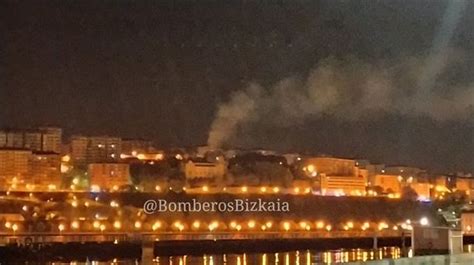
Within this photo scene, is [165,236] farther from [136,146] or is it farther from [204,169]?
[136,146]

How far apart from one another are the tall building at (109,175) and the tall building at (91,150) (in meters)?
2.33

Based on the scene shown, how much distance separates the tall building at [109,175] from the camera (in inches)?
1460

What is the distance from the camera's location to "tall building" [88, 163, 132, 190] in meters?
37.1

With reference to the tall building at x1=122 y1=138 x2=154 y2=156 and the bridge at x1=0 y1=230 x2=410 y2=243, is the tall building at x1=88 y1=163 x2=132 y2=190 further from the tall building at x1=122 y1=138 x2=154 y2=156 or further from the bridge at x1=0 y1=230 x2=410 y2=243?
the bridge at x1=0 y1=230 x2=410 y2=243

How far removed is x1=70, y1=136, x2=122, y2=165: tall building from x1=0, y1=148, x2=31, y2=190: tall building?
10.6 feet

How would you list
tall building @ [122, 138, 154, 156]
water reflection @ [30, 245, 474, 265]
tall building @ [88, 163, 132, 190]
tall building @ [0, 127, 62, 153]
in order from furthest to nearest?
tall building @ [122, 138, 154, 156] < tall building @ [0, 127, 62, 153] < tall building @ [88, 163, 132, 190] < water reflection @ [30, 245, 474, 265]

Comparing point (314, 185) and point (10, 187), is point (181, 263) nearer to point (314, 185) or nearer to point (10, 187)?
point (10, 187)

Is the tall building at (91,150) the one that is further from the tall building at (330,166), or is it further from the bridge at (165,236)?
the bridge at (165,236)

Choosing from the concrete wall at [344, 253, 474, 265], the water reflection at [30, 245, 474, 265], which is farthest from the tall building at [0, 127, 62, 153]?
the concrete wall at [344, 253, 474, 265]

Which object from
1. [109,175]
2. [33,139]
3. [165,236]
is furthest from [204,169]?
[165,236]

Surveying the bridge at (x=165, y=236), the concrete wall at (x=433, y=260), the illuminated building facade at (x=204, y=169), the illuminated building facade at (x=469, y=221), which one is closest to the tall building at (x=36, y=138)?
the illuminated building facade at (x=204, y=169)

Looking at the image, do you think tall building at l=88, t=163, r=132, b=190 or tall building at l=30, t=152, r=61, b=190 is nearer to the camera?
tall building at l=30, t=152, r=61, b=190

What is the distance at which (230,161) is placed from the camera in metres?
41.7

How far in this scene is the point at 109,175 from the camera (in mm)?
38062
